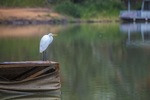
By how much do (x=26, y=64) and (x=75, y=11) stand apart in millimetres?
54485

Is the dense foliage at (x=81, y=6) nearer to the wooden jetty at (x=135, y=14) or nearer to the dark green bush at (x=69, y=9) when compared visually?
the dark green bush at (x=69, y=9)

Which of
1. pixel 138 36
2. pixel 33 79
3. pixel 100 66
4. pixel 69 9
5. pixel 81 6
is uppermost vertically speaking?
pixel 81 6

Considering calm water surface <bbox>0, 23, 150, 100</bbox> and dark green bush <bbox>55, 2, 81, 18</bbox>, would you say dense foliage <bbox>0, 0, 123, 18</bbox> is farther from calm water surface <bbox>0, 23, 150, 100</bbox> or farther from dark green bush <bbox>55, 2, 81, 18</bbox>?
calm water surface <bbox>0, 23, 150, 100</bbox>

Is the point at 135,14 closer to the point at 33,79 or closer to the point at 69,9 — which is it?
the point at 69,9

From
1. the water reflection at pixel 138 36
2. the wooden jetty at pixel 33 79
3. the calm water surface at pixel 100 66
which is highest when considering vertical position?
the wooden jetty at pixel 33 79

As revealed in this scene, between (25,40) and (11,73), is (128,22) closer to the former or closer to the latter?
(25,40)

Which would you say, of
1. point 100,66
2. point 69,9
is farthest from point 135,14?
point 100,66

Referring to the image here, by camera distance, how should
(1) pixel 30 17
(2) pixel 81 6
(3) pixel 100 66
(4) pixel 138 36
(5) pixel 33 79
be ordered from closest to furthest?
(5) pixel 33 79 < (3) pixel 100 66 < (4) pixel 138 36 < (1) pixel 30 17 < (2) pixel 81 6

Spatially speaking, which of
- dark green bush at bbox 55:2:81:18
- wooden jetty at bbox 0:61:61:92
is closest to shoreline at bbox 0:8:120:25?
dark green bush at bbox 55:2:81:18

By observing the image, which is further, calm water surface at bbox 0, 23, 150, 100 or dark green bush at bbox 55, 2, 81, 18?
dark green bush at bbox 55, 2, 81, 18

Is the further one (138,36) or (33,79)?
(138,36)

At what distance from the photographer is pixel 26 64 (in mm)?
16328

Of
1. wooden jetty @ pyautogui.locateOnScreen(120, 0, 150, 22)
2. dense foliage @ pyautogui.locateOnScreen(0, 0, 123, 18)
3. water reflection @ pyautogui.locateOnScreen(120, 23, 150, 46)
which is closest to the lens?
Result: water reflection @ pyautogui.locateOnScreen(120, 23, 150, 46)

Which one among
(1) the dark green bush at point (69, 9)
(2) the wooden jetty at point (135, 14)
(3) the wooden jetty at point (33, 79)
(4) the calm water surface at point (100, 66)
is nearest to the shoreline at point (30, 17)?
(1) the dark green bush at point (69, 9)
